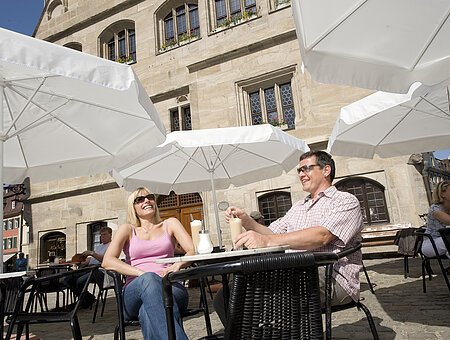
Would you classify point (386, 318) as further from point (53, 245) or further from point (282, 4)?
point (53, 245)

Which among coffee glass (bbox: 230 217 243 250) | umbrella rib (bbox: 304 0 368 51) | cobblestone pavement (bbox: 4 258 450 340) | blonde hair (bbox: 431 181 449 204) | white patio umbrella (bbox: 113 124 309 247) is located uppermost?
umbrella rib (bbox: 304 0 368 51)

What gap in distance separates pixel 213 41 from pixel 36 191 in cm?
961

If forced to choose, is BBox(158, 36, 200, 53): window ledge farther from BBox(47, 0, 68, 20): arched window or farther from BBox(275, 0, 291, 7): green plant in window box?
BBox(47, 0, 68, 20): arched window

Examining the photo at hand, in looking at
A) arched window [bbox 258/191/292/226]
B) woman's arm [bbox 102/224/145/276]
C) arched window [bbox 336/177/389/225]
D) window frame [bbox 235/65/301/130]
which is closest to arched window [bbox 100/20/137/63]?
window frame [bbox 235/65/301/130]

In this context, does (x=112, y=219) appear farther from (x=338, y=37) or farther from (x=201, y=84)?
(x=338, y=37)

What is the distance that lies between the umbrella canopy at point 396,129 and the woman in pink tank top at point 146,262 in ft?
9.60

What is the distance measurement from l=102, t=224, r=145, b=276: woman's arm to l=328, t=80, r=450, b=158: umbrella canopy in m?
3.23

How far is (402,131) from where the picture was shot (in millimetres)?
5781

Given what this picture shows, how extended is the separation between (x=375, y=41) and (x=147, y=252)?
2637mm

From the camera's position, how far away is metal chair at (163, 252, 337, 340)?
1107 mm

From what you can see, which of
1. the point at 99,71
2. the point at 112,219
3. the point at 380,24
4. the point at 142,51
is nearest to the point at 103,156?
the point at 99,71

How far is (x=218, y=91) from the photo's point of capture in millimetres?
12055

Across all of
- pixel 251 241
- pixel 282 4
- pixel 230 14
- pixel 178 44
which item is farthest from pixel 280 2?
pixel 251 241

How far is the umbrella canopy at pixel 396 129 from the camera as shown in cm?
486
